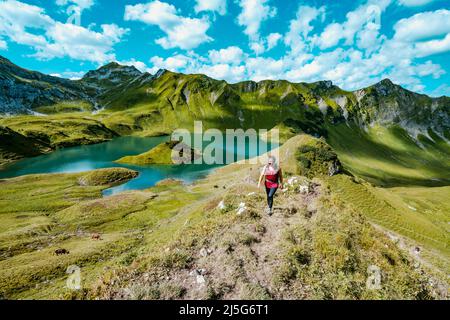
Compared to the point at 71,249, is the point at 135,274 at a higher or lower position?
higher

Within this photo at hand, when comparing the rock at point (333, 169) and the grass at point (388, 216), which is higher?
the rock at point (333, 169)

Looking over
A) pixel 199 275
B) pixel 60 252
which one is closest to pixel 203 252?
pixel 199 275

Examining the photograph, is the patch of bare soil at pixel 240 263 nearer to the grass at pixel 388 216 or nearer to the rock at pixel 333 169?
the grass at pixel 388 216

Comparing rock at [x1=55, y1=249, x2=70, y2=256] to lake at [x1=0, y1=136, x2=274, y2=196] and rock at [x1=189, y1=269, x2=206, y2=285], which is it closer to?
rock at [x1=189, y1=269, x2=206, y2=285]

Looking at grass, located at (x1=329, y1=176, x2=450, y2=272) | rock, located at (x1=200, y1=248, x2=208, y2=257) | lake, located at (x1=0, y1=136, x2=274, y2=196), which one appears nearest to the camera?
rock, located at (x1=200, y1=248, x2=208, y2=257)

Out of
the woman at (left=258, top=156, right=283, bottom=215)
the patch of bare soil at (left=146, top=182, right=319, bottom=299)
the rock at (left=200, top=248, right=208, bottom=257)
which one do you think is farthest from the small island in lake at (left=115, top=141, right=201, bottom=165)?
the rock at (left=200, top=248, right=208, bottom=257)

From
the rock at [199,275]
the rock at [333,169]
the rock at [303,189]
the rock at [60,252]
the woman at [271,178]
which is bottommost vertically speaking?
the rock at [60,252]

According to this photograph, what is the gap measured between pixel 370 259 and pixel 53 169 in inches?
7306

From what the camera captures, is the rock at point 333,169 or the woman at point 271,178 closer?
the woman at point 271,178

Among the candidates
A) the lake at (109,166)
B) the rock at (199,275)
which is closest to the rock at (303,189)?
the rock at (199,275)

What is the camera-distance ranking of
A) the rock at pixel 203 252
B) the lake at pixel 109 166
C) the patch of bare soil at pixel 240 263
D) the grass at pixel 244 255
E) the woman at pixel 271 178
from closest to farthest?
1. the patch of bare soil at pixel 240 263
2. the grass at pixel 244 255
3. the rock at pixel 203 252
4. the woman at pixel 271 178
5. the lake at pixel 109 166
